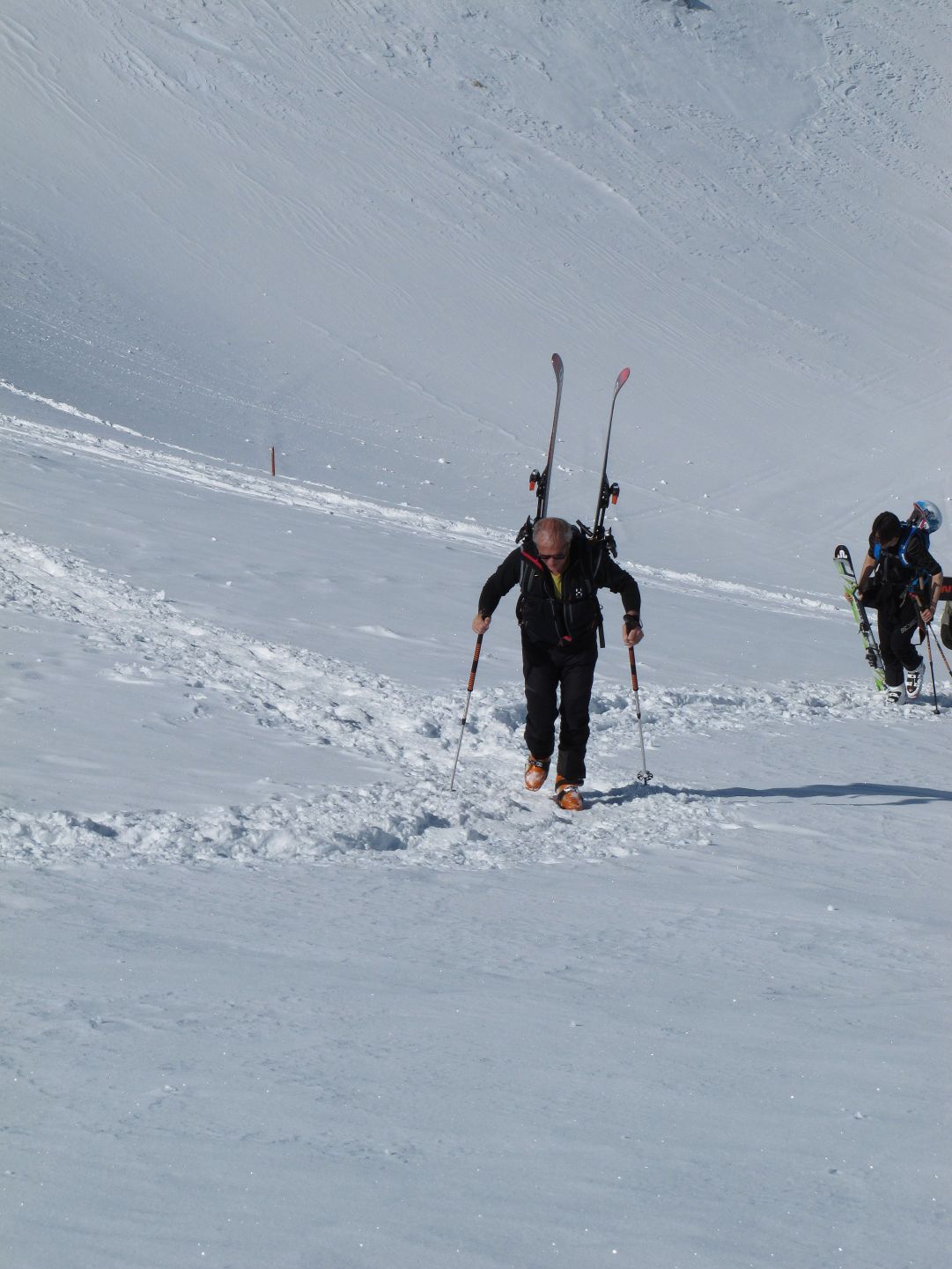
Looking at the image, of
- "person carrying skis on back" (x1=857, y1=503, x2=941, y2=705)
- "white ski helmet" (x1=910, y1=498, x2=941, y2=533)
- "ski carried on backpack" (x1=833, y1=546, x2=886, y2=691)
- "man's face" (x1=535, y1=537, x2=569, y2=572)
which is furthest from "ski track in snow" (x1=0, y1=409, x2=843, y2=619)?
"man's face" (x1=535, y1=537, x2=569, y2=572)

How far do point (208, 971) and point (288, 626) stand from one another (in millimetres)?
5777

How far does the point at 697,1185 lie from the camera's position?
2719mm

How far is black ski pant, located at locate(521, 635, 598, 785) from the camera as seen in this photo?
6469 millimetres

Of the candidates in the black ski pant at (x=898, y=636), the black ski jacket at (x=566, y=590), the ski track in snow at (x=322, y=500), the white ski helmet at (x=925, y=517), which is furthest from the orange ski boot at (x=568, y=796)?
the ski track in snow at (x=322, y=500)

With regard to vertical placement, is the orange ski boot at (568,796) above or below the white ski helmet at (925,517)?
below

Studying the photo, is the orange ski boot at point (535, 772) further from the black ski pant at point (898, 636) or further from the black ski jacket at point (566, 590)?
the black ski pant at point (898, 636)

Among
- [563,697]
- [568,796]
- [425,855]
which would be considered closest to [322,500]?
[563,697]

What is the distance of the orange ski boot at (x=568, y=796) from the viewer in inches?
251

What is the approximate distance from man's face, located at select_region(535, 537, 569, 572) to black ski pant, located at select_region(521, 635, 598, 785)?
441 mm

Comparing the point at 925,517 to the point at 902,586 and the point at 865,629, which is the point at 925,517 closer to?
the point at 902,586

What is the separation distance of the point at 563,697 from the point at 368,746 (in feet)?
3.74

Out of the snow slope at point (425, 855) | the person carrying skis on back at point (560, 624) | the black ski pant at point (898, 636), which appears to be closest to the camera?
the snow slope at point (425, 855)

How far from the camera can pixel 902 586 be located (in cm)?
985

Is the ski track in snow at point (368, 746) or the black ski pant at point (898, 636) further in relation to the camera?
the black ski pant at point (898, 636)
